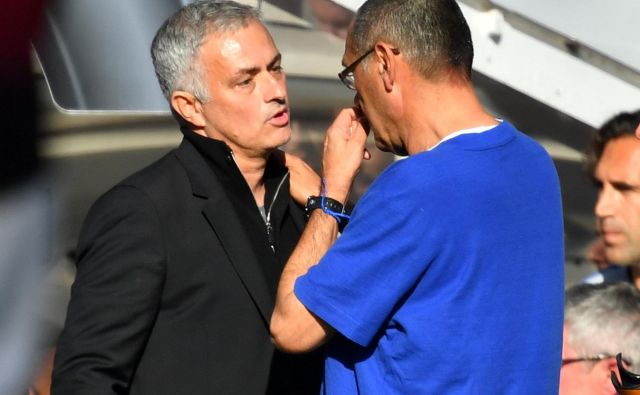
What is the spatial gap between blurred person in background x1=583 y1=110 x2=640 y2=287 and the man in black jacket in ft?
4.12

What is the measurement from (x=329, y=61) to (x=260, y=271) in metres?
1.25

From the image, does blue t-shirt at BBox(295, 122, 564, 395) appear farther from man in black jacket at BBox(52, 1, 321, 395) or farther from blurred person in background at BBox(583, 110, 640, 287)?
blurred person in background at BBox(583, 110, 640, 287)

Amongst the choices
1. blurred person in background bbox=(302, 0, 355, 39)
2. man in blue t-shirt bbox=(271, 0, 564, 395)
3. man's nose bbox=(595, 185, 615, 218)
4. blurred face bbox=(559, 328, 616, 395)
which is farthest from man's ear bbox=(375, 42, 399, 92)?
man's nose bbox=(595, 185, 615, 218)

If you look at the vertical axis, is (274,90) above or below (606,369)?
above

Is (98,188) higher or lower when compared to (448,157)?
lower

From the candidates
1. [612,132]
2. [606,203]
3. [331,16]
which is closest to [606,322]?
[606,203]

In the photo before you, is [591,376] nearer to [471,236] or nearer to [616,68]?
[471,236]

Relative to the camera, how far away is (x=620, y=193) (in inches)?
138

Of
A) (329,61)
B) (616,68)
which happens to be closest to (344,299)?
(329,61)

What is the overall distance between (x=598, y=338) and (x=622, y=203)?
100 cm

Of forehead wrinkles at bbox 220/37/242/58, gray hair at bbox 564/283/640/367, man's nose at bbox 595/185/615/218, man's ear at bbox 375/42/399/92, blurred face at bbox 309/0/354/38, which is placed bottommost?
man's nose at bbox 595/185/615/218

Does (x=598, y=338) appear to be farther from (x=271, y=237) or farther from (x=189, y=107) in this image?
(x=189, y=107)

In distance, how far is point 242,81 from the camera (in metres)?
2.51

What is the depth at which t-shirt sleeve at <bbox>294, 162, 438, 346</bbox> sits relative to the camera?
198 cm
